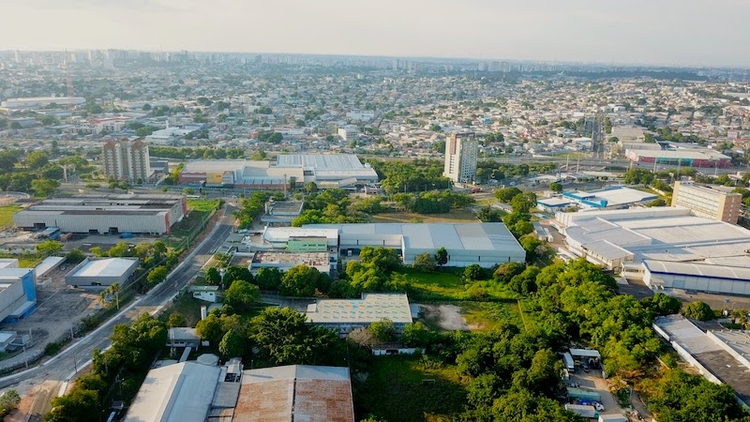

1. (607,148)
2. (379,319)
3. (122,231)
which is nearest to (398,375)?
(379,319)

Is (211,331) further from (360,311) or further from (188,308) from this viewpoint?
(360,311)

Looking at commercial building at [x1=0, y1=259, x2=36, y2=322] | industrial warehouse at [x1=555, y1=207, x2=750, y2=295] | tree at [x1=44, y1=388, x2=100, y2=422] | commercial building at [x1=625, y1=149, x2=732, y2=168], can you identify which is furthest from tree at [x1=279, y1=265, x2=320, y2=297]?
commercial building at [x1=625, y1=149, x2=732, y2=168]

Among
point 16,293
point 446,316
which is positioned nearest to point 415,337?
point 446,316

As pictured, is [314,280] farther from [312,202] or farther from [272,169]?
[272,169]

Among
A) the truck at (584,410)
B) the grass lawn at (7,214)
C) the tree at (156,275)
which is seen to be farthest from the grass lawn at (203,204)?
the truck at (584,410)

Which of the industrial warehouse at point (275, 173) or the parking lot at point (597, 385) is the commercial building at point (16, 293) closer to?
the parking lot at point (597, 385)

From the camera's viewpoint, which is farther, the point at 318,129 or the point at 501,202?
the point at 318,129

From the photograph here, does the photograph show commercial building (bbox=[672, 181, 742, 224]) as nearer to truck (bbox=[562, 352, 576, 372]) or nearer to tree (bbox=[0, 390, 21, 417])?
truck (bbox=[562, 352, 576, 372])

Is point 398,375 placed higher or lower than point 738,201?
lower
